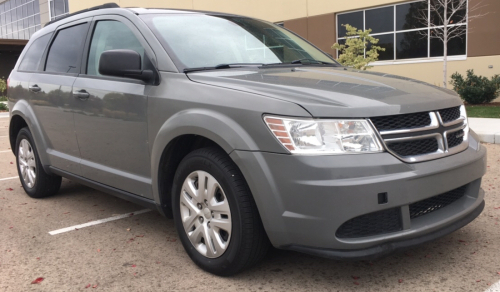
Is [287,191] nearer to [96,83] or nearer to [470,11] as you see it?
[96,83]

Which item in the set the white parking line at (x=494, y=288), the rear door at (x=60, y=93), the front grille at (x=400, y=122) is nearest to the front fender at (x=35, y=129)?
the rear door at (x=60, y=93)

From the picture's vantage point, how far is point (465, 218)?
3.01 metres

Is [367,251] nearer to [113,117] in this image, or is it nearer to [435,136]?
[435,136]

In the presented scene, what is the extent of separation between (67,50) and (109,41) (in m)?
0.78

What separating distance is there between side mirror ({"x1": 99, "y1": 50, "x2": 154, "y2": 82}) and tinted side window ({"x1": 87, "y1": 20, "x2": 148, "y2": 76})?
0.75ft

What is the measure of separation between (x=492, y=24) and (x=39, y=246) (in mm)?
15142

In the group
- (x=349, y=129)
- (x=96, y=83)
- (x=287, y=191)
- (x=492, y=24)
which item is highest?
(x=492, y=24)

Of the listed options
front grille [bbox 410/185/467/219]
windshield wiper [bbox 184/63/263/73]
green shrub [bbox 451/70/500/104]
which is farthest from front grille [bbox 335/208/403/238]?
green shrub [bbox 451/70/500/104]

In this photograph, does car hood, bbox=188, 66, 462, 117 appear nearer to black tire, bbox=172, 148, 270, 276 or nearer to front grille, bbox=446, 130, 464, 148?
front grille, bbox=446, 130, 464, 148

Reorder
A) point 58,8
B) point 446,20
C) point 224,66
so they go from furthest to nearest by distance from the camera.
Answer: point 58,8 < point 446,20 < point 224,66

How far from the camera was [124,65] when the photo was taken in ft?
11.0

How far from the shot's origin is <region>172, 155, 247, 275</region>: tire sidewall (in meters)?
2.84

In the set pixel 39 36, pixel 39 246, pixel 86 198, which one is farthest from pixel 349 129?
pixel 39 36

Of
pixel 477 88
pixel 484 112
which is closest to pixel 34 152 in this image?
pixel 484 112
